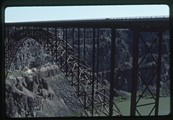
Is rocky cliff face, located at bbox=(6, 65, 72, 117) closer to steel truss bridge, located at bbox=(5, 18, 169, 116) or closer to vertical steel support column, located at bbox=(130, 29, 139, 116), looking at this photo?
steel truss bridge, located at bbox=(5, 18, 169, 116)

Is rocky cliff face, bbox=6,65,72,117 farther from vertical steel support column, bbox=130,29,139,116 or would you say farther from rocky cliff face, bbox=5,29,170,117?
vertical steel support column, bbox=130,29,139,116

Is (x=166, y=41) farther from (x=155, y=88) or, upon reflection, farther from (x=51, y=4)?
(x=51, y=4)

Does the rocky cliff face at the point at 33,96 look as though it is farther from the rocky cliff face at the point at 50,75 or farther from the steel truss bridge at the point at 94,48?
the steel truss bridge at the point at 94,48

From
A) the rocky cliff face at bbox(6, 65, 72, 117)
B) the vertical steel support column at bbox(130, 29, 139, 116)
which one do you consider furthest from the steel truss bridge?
the rocky cliff face at bbox(6, 65, 72, 117)

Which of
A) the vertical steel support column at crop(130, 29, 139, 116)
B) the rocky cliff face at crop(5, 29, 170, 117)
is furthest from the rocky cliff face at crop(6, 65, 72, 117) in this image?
the vertical steel support column at crop(130, 29, 139, 116)

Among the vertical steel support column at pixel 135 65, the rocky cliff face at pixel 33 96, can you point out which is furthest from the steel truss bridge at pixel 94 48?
the rocky cliff face at pixel 33 96

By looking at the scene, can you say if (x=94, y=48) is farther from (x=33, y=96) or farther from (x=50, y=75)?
(x=33, y=96)

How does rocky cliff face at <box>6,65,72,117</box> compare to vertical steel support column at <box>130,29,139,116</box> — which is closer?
rocky cliff face at <box>6,65,72,117</box>

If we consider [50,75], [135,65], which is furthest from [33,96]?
[135,65]
